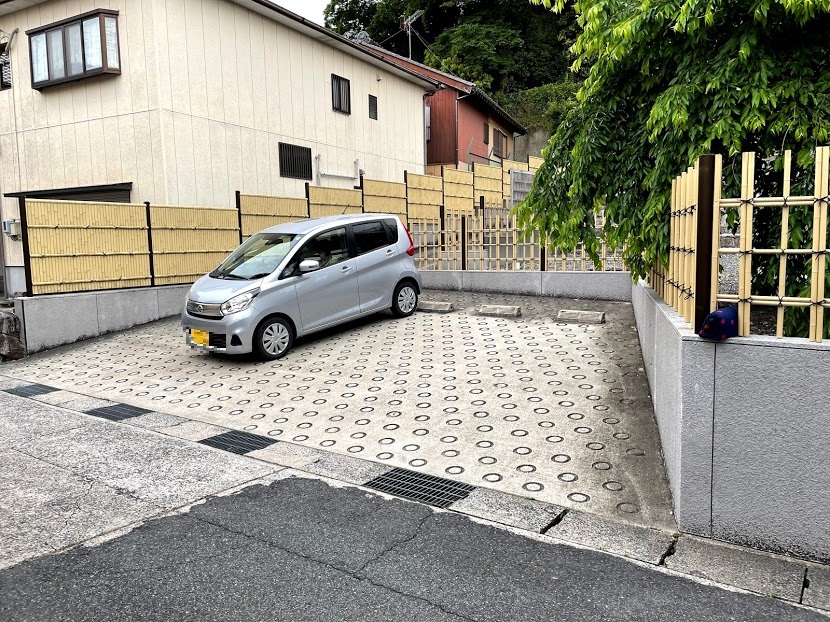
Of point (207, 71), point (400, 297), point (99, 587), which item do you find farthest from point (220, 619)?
point (207, 71)

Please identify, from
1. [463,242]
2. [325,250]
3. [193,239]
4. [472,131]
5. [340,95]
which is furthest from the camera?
[472,131]

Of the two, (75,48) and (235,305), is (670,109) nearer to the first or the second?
(235,305)

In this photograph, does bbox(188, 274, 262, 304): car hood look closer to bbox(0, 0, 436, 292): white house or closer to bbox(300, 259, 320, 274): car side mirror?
bbox(300, 259, 320, 274): car side mirror

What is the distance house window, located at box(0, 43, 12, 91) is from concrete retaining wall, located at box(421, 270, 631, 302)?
37.2ft

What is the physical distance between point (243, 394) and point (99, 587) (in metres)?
3.99

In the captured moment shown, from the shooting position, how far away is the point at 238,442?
5.58 metres

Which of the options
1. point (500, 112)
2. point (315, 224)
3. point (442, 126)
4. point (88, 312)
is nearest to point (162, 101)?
point (88, 312)

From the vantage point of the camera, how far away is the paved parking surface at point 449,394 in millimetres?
4703

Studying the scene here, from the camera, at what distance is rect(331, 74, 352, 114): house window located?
17.4m

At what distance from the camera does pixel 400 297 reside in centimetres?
1059

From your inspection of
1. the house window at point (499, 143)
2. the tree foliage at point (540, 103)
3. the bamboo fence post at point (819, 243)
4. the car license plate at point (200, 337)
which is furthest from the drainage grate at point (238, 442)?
the tree foliage at point (540, 103)

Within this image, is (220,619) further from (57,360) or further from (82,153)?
(82,153)

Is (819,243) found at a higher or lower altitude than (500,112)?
lower

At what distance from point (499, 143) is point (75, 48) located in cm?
2109
